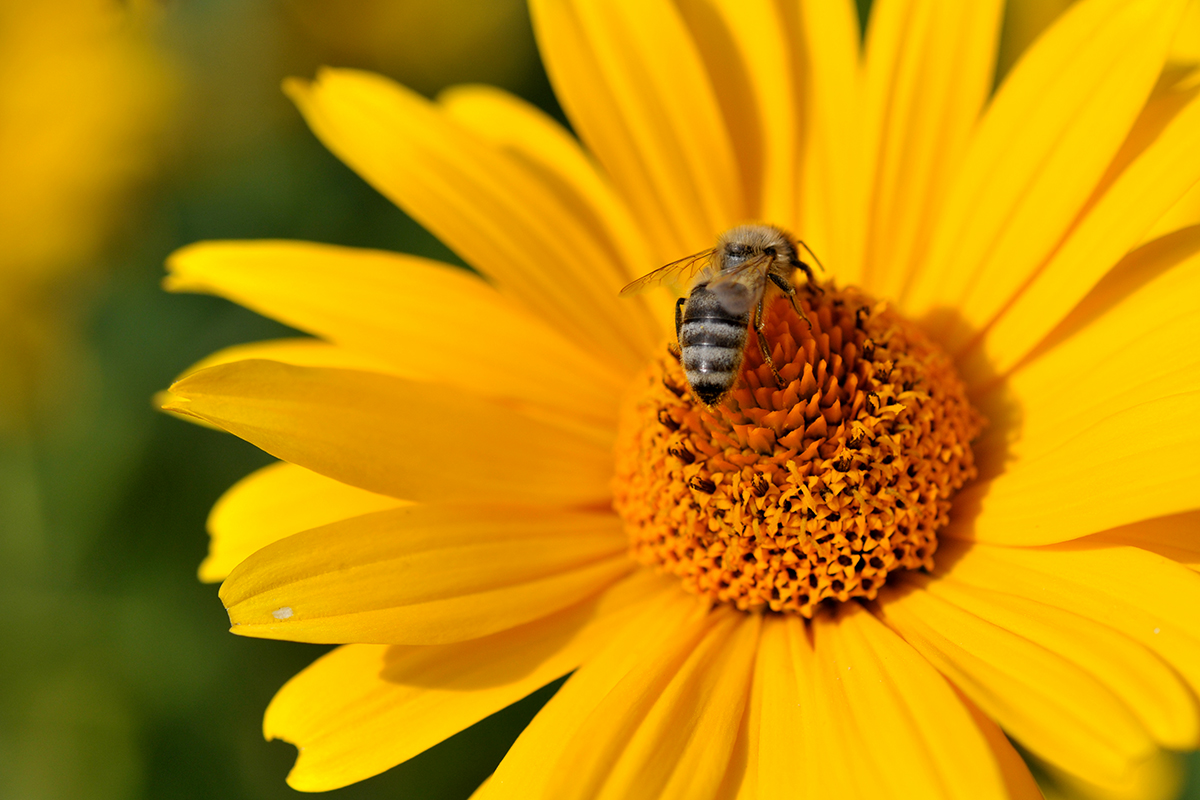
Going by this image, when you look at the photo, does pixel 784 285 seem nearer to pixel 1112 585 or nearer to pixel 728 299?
pixel 728 299

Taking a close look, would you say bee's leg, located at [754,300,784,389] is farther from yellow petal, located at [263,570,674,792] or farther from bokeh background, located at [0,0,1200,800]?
bokeh background, located at [0,0,1200,800]

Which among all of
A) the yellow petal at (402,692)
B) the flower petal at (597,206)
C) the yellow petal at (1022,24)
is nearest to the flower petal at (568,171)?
the flower petal at (597,206)

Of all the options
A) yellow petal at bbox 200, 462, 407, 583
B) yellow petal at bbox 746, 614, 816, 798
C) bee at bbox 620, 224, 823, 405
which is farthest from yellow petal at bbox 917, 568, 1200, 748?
yellow petal at bbox 200, 462, 407, 583

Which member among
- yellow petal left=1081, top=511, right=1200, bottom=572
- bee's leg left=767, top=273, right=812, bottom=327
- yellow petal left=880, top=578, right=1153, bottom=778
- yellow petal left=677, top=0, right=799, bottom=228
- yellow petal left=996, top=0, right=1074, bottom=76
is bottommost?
yellow petal left=880, top=578, right=1153, bottom=778

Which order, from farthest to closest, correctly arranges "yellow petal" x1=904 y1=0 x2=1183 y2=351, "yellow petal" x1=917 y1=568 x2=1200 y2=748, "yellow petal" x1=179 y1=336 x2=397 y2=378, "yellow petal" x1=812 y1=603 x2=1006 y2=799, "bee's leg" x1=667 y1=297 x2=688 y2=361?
1. "yellow petal" x1=179 y1=336 x2=397 y2=378
2. "bee's leg" x1=667 y1=297 x2=688 y2=361
3. "yellow petal" x1=904 y1=0 x2=1183 y2=351
4. "yellow petal" x1=812 y1=603 x2=1006 y2=799
5. "yellow petal" x1=917 y1=568 x2=1200 y2=748

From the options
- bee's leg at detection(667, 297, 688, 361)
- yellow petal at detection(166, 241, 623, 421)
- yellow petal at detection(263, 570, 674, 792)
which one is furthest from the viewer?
yellow petal at detection(166, 241, 623, 421)

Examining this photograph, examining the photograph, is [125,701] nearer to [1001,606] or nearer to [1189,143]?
[1001,606]

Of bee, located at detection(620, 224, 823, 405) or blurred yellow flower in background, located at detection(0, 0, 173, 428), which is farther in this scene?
blurred yellow flower in background, located at detection(0, 0, 173, 428)
